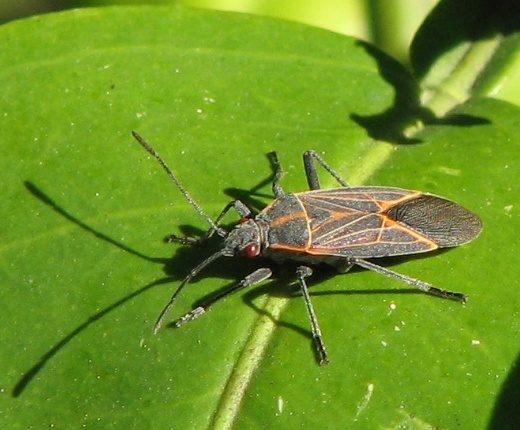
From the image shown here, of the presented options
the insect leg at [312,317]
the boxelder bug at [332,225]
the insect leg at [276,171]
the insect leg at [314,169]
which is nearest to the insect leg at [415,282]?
the boxelder bug at [332,225]

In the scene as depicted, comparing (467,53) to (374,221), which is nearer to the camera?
(374,221)

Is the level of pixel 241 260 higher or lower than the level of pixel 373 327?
lower

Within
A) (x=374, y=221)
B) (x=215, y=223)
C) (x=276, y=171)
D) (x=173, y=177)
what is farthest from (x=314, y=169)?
(x=173, y=177)

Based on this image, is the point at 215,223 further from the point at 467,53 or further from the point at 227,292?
the point at 467,53

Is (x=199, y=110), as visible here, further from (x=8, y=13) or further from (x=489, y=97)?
(x=8, y=13)

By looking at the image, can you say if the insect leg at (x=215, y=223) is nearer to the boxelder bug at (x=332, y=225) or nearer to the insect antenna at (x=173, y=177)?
the boxelder bug at (x=332, y=225)

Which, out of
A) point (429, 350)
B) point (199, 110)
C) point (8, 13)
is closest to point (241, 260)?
point (199, 110)

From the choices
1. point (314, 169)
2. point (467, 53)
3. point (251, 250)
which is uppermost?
point (467, 53)
